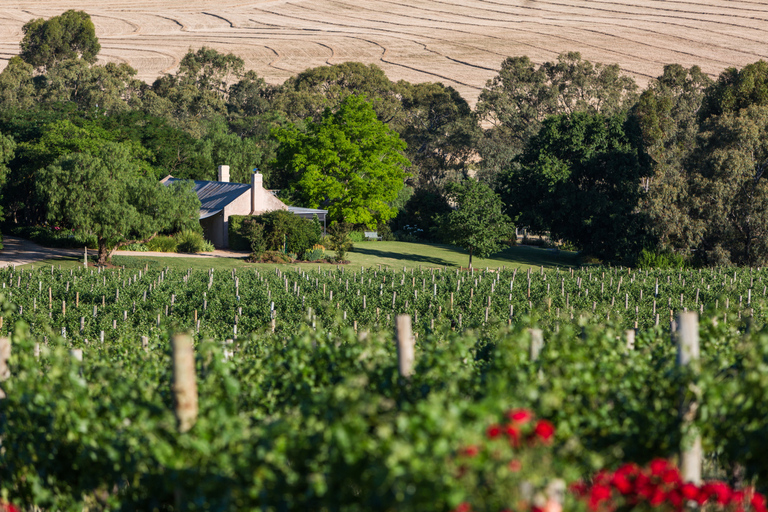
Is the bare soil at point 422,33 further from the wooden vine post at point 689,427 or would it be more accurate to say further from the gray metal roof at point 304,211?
the wooden vine post at point 689,427

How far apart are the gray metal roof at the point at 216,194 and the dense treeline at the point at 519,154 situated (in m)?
4.12

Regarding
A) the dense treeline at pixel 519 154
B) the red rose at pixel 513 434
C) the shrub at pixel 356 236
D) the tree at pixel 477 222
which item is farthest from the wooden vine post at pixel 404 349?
the shrub at pixel 356 236

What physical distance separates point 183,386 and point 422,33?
153739 millimetres

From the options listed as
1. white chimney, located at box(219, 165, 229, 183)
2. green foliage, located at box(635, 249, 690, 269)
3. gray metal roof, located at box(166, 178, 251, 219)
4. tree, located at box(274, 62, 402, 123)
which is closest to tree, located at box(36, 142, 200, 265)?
gray metal roof, located at box(166, 178, 251, 219)

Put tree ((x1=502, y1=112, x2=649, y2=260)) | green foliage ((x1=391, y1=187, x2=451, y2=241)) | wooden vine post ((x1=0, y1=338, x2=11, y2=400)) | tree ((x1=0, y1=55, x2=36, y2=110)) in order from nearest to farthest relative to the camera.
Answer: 1. wooden vine post ((x1=0, y1=338, x2=11, y2=400))
2. tree ((x1=502, y1=112, x2=649, y2=260))
3. green foliage ((x1=391, y1=187, x2=451, y2=241))
4. tree ((x1=0, y1=55, x2=36, y2=110))

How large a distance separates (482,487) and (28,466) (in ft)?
14.4

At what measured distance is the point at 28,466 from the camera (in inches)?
244

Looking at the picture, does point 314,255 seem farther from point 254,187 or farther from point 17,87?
point 17,87

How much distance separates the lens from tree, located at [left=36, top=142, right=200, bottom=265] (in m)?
33.7

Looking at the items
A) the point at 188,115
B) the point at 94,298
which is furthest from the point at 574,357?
the point at 188,115

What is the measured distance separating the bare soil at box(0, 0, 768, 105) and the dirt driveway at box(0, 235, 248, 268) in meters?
87.9

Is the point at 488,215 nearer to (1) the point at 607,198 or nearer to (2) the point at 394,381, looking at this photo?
(1) the point at 607,198

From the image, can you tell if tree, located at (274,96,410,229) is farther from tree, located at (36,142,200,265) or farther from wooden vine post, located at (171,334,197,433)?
wooden vine post, located at (171,334,197,433)

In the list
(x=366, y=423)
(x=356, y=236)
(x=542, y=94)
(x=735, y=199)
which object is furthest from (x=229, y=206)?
(x=542, y=94)
